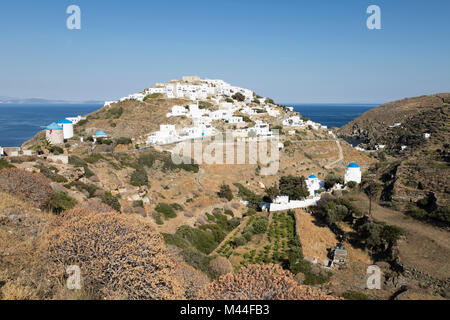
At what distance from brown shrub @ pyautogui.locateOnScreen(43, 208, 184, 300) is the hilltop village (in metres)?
1.38

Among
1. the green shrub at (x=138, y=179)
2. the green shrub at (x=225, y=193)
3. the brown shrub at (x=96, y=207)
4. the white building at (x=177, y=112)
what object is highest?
the white building at (x=177, y=112)

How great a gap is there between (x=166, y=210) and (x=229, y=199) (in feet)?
26.7

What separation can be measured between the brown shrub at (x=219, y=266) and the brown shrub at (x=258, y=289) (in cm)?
823

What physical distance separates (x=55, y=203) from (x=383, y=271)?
18.4m

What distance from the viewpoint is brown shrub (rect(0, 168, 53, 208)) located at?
12.2 m

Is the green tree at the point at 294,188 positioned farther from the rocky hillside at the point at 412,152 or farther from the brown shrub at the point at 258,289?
the brown shrub at the point at 258,289

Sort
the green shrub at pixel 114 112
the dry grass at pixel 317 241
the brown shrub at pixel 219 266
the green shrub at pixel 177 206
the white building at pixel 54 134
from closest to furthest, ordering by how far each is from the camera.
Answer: the brown shrub at pixel 219 266 → the dry grass at pixel 317 241 → the green shrub at pixel 177 206 → the white building at pixel 54 134 → the green shrub at pixel 114 112

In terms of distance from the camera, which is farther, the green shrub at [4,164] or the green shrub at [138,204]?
the green shrub at [138,204]

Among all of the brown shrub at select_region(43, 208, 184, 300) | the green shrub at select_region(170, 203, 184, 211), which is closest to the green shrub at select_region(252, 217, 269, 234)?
the green shrub at select_region(170, 203, 184, 211)

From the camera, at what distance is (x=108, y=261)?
7461 mm

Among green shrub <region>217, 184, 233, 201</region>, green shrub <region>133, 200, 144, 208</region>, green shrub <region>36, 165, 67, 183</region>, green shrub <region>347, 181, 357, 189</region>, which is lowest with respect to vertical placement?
green shrub <region>217, 184, 233, 201</region>

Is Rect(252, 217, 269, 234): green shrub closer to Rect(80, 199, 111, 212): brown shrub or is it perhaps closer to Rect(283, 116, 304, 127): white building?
Rect(80, 199, 111, 212): brown shrub

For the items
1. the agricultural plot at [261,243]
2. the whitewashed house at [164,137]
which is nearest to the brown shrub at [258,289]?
the agricultural plot at [261,243]

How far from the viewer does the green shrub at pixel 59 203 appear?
43.1 ft
